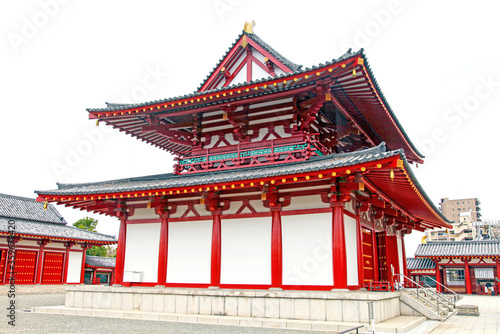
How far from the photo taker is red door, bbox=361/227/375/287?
16.8 metres

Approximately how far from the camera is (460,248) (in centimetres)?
4341

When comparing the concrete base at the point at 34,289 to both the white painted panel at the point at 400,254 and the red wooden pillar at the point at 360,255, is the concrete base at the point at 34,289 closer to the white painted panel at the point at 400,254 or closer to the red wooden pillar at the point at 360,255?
the white painted panel at the point at 400,254

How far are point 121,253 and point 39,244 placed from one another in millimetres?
22216

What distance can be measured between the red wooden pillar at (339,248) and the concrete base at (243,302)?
77 cm

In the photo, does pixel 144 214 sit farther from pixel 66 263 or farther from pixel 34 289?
pixel 66 263

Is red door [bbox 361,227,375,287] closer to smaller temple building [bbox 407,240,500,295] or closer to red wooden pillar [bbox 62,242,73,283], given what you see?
smaller temple building [bbox 407,240,500,295]

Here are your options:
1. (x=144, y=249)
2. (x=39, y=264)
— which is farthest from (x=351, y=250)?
(x=39, y=264)

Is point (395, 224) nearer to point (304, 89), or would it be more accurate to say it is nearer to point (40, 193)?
point (304, 89)

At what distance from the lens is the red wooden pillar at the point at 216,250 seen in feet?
51.6

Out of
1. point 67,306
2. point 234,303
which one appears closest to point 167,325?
point 234,303

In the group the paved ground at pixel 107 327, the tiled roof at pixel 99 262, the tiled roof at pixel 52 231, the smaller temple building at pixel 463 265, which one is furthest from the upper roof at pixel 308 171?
the tiled roof at pixel 99 262

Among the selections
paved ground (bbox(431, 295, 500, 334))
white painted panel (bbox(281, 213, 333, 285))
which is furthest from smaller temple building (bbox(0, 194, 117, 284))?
paved ground (bbox(431, 295, 500, 334))

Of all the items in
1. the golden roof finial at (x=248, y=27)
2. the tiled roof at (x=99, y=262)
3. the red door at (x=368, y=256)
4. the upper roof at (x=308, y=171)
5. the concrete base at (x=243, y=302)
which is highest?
the golden roof finial at (x=248, y=27)

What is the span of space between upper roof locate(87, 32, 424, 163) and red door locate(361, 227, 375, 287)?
5539 millimetres
